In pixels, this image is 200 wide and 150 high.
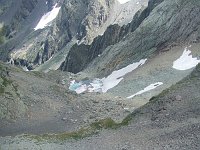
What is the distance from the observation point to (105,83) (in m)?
97.4

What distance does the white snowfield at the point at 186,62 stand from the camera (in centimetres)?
8069

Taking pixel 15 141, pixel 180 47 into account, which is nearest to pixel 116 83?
pixel 180 47

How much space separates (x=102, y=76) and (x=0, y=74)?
125 ft

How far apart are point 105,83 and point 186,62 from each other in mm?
20530

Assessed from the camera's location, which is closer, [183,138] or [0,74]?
[183,138]

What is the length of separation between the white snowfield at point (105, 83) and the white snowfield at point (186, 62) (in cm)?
1125

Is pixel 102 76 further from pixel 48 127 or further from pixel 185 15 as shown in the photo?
pixel 48 127

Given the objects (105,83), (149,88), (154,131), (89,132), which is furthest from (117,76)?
(154,131)

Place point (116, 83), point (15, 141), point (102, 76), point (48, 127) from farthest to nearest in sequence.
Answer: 1. point (102, 76)
2. point (116, 83)
3. point (48, 127)
4. point (15, 141)

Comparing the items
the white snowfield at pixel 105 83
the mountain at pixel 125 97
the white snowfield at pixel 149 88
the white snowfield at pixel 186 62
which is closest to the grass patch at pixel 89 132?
the mountain at pixel 125 97

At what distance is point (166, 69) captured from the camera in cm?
8344

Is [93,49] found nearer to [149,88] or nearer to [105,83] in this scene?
[105,83]

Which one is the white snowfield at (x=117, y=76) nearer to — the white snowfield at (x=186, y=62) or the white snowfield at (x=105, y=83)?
the white snowfield at (x=105, y=83)

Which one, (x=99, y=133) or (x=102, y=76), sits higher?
(x=99, y=133)
